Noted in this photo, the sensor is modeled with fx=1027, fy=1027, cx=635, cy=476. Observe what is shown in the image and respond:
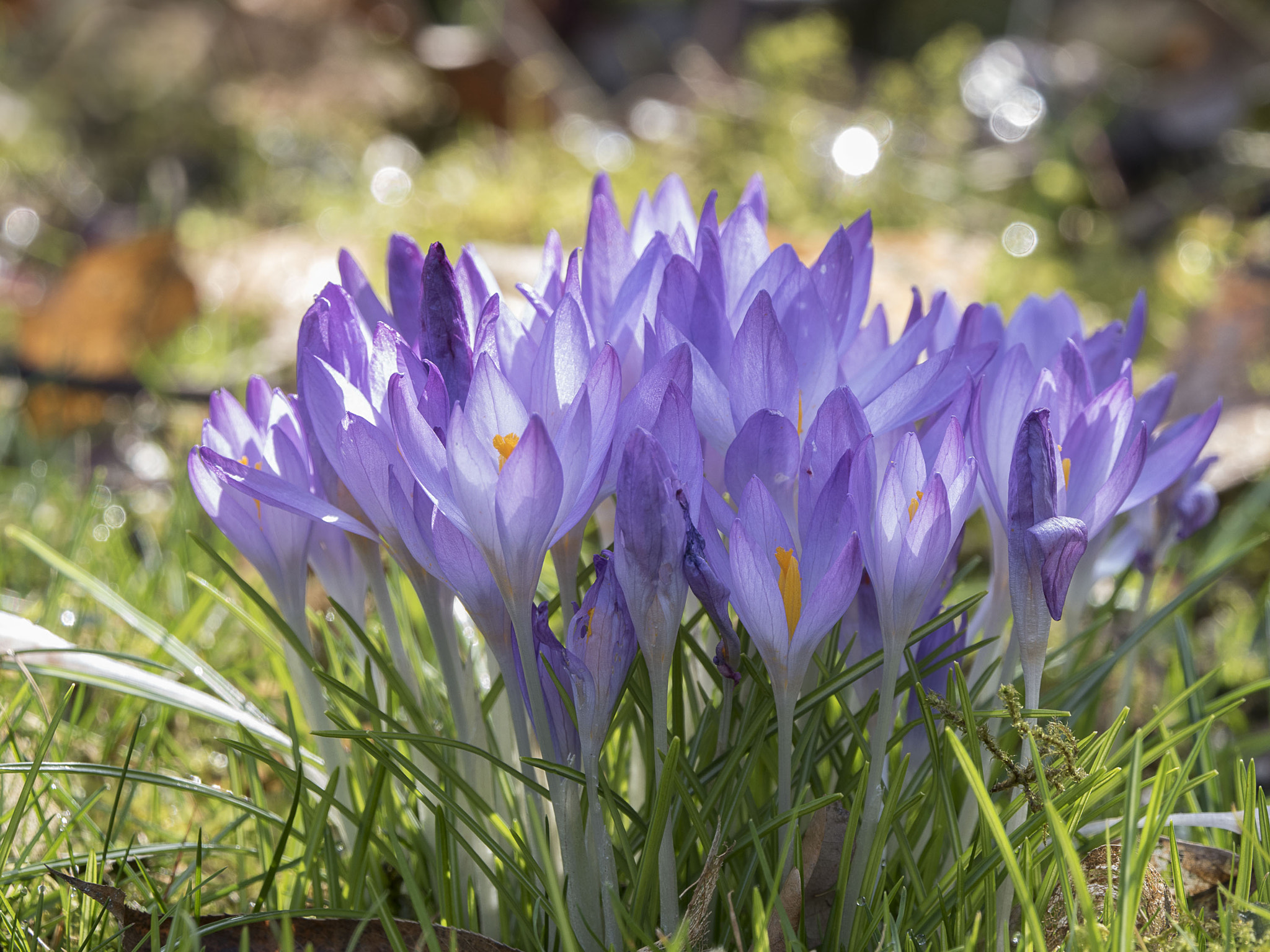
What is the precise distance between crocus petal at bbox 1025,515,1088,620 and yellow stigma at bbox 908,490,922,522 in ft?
0.24

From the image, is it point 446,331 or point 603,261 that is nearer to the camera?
point 446,331

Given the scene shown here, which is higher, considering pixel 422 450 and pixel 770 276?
pixel 770 276

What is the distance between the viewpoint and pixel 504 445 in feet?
2.03

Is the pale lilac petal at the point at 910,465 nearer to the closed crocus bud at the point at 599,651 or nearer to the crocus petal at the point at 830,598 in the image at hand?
the crocus petal at the point at 830,598

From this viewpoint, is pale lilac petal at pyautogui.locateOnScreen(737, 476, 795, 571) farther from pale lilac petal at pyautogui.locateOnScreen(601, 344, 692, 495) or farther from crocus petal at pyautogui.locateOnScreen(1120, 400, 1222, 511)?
crocus petal at pyautogui.locateOnScreen(1120, 400, 1222, 511)

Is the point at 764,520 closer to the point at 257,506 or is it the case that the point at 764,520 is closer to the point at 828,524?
the point at 828,524

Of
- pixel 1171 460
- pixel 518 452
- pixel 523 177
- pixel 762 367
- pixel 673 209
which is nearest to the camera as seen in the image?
pixel 518 452

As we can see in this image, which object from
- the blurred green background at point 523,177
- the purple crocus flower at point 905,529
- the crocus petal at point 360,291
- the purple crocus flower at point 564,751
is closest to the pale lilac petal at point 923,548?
the purple crocus flower at point 905,529

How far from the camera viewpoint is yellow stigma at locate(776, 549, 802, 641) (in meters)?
0.63

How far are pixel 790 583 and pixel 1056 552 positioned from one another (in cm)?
17

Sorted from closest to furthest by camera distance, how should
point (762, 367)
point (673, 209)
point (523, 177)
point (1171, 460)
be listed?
point (762, 367)
point (1171, 460)
point (673, 209)
point (523, 177)

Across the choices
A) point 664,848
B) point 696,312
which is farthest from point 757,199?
point 664,848

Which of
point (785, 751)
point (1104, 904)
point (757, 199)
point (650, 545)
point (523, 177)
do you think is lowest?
point (1104, 904)

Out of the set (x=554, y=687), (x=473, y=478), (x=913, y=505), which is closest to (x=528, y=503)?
(x=473, y=478)
